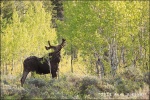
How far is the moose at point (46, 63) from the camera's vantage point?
14.4 metres

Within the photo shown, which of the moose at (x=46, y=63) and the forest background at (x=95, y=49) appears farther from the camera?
the moose at (x=46, y=63)

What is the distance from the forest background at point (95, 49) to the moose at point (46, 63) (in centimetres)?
37

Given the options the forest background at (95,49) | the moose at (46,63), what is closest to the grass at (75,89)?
the forest background at (95,49)

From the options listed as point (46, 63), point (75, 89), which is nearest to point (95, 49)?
point (46, 63)

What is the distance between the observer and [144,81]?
15.0m

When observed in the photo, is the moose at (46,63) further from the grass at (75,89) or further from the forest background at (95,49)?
the grass at (75,89)

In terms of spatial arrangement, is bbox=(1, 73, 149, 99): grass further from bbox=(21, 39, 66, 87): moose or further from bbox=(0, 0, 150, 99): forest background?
Result: bbox=(21, 39, 66, 87): moose

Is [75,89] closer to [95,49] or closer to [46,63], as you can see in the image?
[46,63]

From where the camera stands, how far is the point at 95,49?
83.8ft

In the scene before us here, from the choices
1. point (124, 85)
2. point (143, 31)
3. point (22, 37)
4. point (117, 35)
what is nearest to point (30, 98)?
point (124, 85)

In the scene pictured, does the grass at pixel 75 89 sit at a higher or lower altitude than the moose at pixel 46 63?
lower

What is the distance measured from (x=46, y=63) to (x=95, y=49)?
36.9 feet

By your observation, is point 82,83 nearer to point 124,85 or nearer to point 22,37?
point 124,85

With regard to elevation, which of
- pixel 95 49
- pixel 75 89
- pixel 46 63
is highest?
pixel 95 49
